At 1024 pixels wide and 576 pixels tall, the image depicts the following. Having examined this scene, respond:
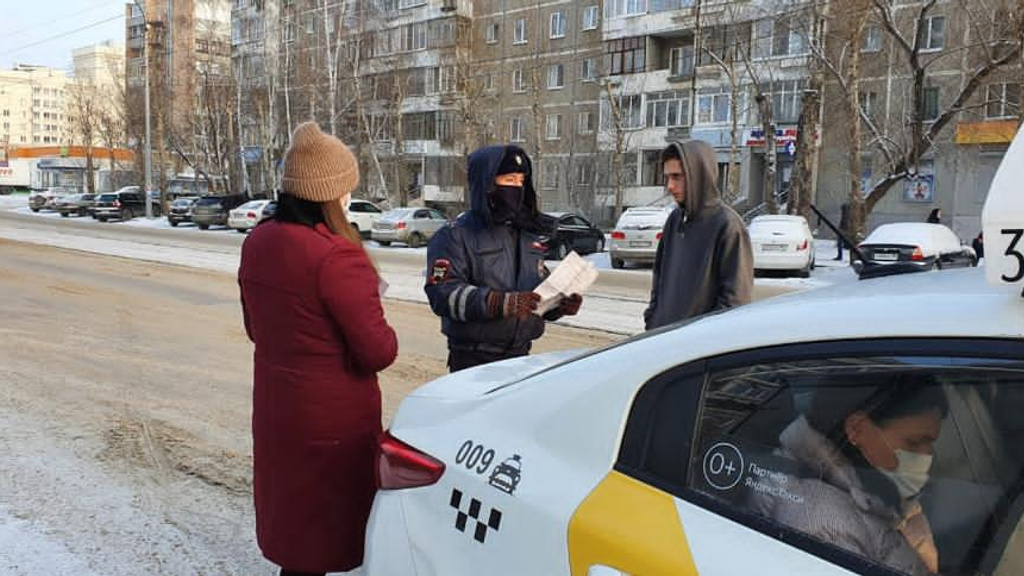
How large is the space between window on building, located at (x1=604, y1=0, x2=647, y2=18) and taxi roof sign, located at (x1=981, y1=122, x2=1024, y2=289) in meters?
43.1

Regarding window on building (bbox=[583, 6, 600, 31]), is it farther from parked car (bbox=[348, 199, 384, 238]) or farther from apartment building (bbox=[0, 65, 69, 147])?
apartment building (bbox=[0, 65, 69, 147])

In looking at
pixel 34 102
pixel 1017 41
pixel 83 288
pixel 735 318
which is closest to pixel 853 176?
pixel 1017 41

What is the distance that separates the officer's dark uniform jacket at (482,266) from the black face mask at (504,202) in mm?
31

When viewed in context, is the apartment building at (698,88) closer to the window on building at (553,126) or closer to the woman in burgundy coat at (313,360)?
the window on building at (553,126)

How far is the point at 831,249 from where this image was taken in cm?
2784

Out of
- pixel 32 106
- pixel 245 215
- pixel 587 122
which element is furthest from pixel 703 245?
pixel 32 106

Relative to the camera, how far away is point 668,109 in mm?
40875

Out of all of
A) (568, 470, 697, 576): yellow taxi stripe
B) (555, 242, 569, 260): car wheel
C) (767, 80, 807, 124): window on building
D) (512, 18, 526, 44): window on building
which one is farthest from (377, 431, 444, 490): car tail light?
(512, 18, 526, 44): window on building

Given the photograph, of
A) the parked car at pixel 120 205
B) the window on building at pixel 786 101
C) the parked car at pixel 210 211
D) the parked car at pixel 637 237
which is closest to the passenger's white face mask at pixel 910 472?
the parked car at pixel 637 237

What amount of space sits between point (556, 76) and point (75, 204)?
94.8 feet

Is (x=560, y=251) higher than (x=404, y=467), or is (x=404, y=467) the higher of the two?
(x=404, y=467)

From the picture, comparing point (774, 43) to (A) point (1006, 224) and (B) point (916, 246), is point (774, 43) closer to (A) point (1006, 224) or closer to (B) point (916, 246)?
(B) point (916, 246)

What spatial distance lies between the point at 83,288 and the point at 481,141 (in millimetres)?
29132

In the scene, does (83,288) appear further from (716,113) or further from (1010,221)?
(716,113)
